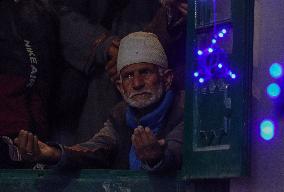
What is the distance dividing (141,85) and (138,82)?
0.03 m

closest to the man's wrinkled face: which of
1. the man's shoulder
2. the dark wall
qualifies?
the man's shoulder

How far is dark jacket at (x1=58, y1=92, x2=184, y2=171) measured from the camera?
5660mm

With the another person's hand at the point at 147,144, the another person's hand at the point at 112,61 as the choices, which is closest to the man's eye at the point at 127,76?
the another person's hand at the point at 112,61

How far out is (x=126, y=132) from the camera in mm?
6035

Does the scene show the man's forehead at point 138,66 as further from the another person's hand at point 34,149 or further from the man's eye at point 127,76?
the another person's hand at point 34,149

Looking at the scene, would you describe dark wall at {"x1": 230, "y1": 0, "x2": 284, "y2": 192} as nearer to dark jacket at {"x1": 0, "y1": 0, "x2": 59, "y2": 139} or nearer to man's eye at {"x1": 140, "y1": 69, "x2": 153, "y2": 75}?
man's eye at {"x1": 140, "y1": 69, "x2": 153, "y2": 75}

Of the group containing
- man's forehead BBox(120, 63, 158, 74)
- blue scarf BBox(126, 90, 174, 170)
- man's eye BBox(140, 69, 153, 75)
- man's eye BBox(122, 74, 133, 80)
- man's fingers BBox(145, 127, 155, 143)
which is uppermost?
man's forehead BBox(120, 63, 158, 74)

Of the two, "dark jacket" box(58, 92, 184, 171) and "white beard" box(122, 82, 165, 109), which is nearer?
"dark jacket" box(58, 92, 184, 171)

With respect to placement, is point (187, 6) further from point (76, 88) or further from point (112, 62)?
point (76, 88)

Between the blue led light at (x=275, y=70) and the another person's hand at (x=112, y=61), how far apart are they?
1.34 meters

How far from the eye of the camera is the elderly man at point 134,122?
18.4 feet

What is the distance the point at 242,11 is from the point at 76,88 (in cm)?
179

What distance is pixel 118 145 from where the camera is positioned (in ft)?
19.8

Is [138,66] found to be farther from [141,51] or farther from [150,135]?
[150,135]
